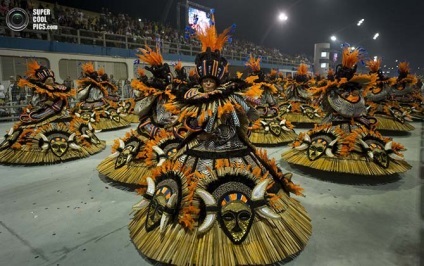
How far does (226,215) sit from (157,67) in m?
2.76

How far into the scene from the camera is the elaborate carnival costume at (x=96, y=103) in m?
8.20

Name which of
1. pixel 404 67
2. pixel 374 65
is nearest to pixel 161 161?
pixel 374 65

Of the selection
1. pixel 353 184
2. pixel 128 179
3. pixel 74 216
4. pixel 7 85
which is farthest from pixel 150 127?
pixel 7 85

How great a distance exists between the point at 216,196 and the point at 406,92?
951 centimetres

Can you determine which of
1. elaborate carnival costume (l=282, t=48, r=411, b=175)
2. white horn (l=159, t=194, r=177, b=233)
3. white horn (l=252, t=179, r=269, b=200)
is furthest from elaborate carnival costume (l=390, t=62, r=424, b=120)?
white horn (l=159, t=194, r=177, b=233)

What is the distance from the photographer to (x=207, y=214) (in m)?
2.17

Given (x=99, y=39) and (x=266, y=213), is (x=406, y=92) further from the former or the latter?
(x=99, y=39)

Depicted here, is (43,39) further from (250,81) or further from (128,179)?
(250,81)

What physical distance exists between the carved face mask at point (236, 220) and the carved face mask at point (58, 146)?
4.03m

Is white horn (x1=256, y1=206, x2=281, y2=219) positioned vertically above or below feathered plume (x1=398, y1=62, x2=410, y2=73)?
below

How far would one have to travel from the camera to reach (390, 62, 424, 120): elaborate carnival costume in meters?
9.02

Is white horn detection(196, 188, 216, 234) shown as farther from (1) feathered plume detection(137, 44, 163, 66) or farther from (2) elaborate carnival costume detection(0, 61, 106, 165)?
(2) elaborate carnival costume detection(0, 61, 106, 165)

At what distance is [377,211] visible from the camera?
10.5 feet

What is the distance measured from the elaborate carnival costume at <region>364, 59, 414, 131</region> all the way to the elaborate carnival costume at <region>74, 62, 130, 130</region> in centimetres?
708
